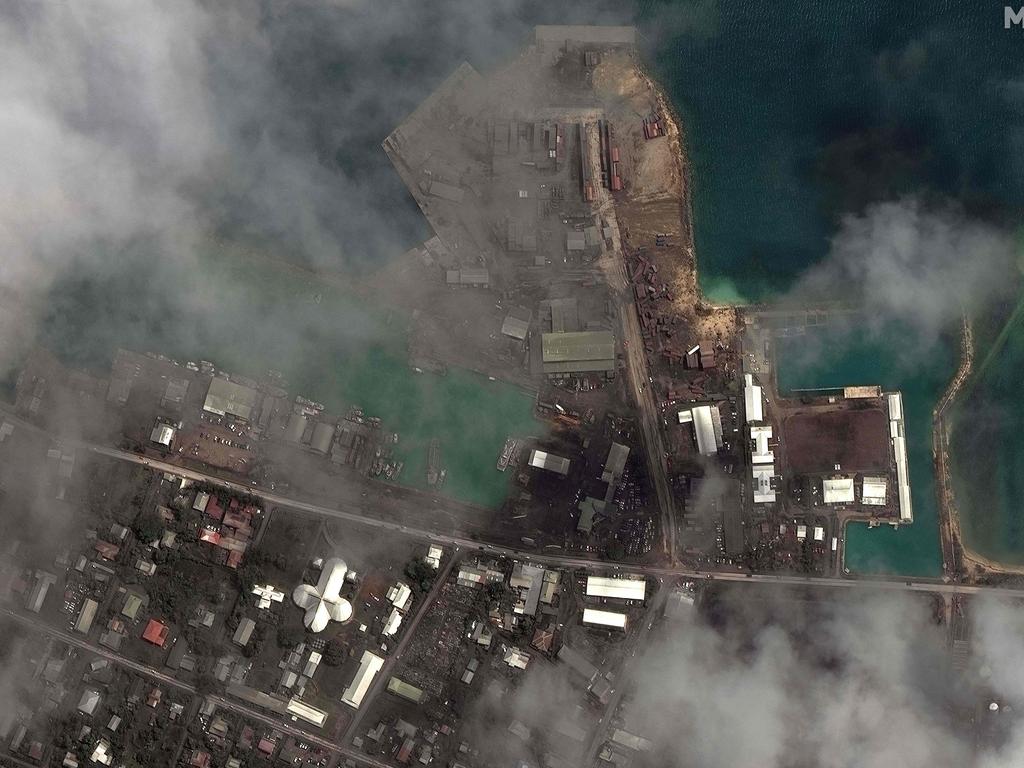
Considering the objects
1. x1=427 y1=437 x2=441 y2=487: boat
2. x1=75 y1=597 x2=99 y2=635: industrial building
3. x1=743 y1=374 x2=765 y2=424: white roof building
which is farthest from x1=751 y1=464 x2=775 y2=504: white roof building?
x1=75 y1=597 x2=99 y2=635: industrial building

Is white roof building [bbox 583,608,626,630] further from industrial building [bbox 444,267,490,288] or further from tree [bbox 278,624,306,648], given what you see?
industrial building [bbox 444,267,490,288]

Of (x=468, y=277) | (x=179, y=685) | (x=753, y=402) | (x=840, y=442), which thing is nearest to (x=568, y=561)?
(x=753, y=402)

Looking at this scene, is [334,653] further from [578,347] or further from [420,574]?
[578,347]

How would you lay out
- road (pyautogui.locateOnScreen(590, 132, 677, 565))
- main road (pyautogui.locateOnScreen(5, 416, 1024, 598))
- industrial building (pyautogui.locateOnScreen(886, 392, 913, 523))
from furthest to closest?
road (pyautogui.locateOnScreen(590, 132, 677, 565)) < industrial building (pyautogui.locateOnScreen(886, 392, 913, 523)) < main road (pyautogui.locateOnScreen(5, 416, 1024, 598))

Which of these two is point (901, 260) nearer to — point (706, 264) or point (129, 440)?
point (706, 264)

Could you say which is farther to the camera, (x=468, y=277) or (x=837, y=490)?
(x=468, y=277)

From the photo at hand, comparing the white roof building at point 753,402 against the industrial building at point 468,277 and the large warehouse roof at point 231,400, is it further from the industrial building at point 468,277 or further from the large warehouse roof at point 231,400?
the large warehouse roof at point 231,400
